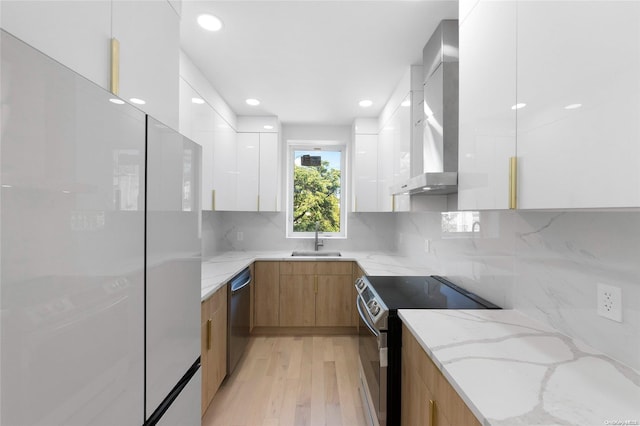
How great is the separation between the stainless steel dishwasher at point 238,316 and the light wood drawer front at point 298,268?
17.1 inches

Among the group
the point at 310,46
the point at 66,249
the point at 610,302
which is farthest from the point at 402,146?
the point at 66,249

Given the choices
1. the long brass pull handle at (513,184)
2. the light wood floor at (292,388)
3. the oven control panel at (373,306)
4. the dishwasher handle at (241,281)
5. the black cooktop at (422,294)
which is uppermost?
the long brass pull handle at (513,184)

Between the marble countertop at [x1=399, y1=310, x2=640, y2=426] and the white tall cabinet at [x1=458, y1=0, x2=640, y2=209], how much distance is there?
0.49 m

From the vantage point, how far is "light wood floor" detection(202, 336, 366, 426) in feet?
6.67

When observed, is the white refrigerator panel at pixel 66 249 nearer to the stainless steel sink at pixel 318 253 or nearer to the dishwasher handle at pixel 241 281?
the dishwasher handle at pixel 241 281

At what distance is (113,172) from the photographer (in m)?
0.71

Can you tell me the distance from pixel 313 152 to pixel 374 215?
1176mm

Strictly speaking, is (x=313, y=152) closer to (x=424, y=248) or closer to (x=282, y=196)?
(x=282, y=196)

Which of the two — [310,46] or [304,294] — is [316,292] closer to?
[304,294]

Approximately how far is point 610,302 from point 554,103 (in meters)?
0.68

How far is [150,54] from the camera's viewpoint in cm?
104

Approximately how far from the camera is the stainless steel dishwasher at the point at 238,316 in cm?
240

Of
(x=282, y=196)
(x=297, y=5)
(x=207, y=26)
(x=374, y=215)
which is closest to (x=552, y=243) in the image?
(x=297, y=5)

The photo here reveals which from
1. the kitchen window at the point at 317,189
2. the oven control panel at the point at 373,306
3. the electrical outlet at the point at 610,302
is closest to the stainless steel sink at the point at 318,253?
the kitchen window at the point at 317,189
